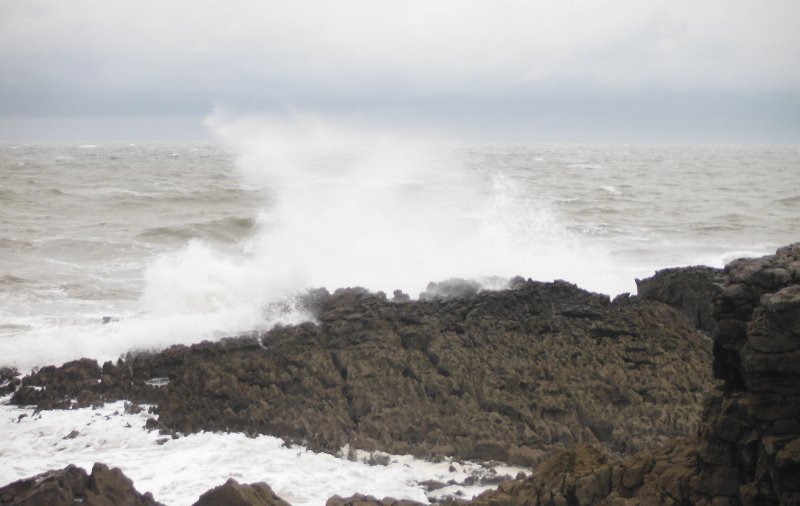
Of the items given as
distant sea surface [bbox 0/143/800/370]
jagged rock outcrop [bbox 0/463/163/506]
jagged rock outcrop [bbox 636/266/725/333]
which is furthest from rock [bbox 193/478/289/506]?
jagged rock outcrop [bbox 636/266/725/333]

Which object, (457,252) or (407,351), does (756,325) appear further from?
(457,252)

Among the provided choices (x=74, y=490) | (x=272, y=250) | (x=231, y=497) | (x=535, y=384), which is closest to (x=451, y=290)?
(x=535, y=384)

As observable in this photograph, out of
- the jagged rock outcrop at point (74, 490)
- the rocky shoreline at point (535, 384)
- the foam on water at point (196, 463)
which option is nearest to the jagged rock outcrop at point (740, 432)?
the rocky shoreline at point (535, 384)

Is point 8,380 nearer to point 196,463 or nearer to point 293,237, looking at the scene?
point 196,463

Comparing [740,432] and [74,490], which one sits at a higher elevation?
[740,432]

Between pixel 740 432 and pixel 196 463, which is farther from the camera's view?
pixel 196 463

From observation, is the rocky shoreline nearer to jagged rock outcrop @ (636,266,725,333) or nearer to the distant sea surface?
jagged rock outcrop @ (636,266,725,333)

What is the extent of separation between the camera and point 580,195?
31656 mm

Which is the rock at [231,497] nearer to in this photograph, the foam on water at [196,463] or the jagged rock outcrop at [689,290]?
the foam on water at [196,463]

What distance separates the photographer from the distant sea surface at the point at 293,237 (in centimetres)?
1159

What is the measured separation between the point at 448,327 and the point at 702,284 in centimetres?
423

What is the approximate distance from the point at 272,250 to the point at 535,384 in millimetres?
11127

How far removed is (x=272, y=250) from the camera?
55.4 ft

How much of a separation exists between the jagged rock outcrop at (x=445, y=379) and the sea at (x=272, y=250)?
360mm
